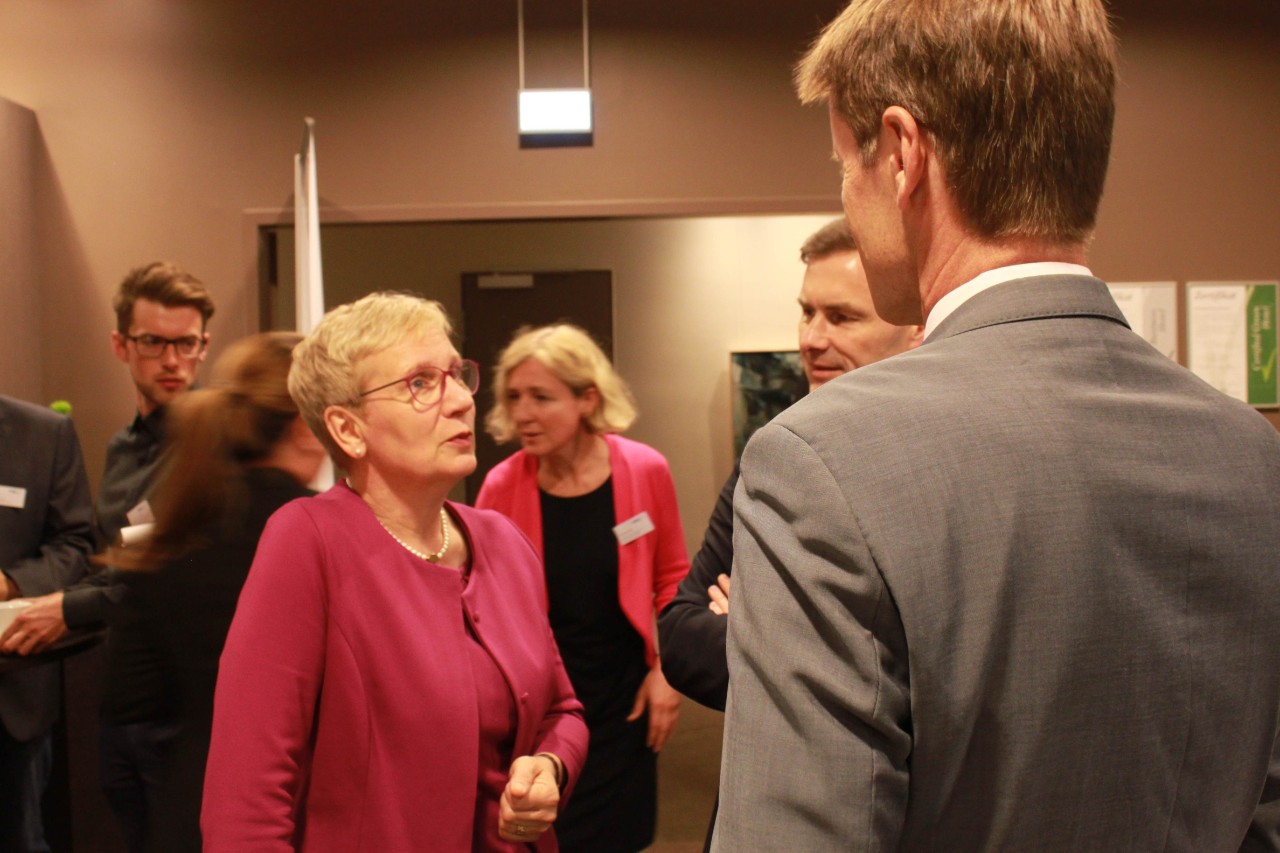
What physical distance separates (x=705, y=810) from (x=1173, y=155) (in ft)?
11.1

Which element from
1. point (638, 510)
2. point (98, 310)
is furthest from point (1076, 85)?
point (98, 310)

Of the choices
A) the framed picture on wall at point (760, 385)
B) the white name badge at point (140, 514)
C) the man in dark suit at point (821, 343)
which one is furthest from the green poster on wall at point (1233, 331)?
the white name badge at point (140, 514)

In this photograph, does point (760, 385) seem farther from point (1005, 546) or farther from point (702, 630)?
point (1005, 546)

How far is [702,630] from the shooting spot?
1.72 m

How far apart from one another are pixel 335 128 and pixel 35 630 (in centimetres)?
222

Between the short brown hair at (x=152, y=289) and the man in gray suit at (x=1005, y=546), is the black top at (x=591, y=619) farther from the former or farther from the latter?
the man in gray suit at (x=1005, y=546)

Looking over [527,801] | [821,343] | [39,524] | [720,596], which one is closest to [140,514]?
[39,524]

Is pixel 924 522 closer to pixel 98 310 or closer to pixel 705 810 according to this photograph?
pixel 705 810

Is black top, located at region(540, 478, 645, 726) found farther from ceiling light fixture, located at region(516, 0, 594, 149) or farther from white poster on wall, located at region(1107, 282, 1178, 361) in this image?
white poster on wall, located at region(1107, 282, 1178, 361)

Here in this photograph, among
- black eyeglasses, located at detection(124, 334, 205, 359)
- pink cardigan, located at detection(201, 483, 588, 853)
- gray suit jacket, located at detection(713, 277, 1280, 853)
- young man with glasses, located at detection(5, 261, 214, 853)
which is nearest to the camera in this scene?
gray suit jacket, located at detection(713, 277, 1280, 853)

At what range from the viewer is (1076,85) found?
0.70m

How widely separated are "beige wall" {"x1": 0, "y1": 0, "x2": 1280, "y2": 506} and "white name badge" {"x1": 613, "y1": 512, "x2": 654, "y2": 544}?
1508mm

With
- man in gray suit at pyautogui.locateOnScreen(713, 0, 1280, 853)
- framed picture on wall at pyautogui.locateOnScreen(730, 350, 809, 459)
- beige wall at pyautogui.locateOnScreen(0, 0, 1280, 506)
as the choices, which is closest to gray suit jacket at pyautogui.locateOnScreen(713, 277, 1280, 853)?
man in gray suit at pyautogui.locateOnScreen(713, 0, 1280, 853)

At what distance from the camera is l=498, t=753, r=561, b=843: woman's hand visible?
61.2 inches
